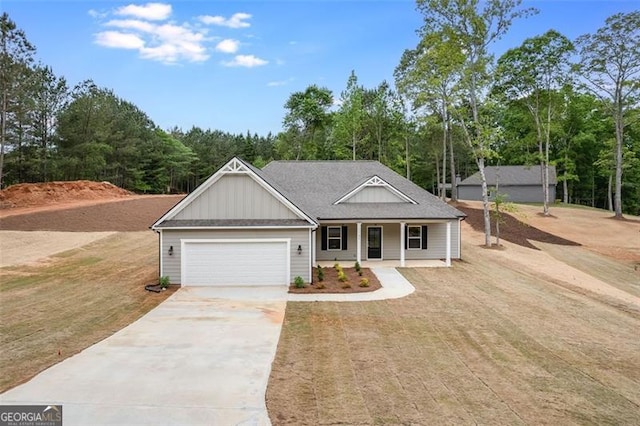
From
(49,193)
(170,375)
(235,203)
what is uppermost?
(49,193)

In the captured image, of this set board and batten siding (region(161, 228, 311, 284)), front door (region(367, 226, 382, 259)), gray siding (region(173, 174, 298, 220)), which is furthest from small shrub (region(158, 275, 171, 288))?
front door (region(367, 226, 382, 259))

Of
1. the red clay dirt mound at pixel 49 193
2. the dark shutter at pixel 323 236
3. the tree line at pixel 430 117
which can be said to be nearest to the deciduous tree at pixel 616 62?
A: the tree line at pixel 430 117

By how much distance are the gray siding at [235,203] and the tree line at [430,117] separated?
14488 millimetres

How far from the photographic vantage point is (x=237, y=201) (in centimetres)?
1578

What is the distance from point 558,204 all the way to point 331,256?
34.1 metres

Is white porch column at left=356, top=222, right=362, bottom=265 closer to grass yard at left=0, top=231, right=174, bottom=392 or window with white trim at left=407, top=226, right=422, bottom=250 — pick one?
window with white trim at left=407, top=226, right=422, bottom=250

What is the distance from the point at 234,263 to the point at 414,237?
9.71 metres

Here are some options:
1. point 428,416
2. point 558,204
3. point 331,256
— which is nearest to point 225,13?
point 331,256

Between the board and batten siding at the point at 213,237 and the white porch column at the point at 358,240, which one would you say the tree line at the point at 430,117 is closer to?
the white porch column at the point at 358,240

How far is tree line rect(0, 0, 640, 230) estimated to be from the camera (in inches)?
976

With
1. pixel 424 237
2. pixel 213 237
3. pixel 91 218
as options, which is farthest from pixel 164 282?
pixel 91 218

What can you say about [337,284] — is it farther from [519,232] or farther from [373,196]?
[519,232]

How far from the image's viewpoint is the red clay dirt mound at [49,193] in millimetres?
31991

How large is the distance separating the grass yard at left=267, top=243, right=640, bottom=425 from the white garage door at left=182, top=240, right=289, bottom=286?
113 inches
